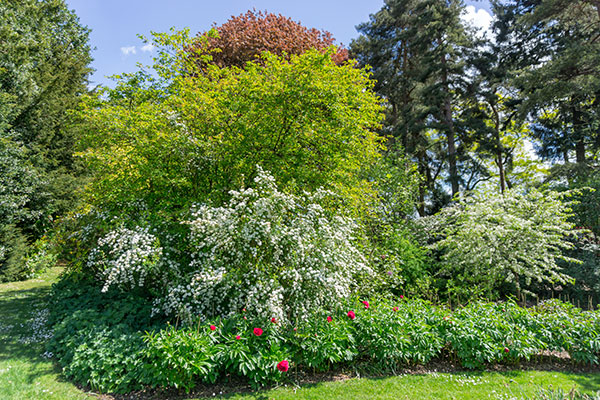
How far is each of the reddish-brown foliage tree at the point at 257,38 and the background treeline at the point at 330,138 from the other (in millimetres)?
62

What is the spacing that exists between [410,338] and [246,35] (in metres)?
9.74

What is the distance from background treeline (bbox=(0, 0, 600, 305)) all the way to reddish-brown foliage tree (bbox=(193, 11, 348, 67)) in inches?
2.4

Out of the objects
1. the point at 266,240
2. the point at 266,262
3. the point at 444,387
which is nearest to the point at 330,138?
the point at 266,240

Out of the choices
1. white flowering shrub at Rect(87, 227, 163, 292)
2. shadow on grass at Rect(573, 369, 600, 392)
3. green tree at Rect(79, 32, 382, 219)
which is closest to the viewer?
shadow on grass at Rect(573, 369, 600, 392)

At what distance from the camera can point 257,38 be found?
999cm

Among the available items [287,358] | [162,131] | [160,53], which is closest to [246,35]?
[160,53]

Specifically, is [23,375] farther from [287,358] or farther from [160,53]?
[160,53]

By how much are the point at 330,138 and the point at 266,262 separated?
263 cm

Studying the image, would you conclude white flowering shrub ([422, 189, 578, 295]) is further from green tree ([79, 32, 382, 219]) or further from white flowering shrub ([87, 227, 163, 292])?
white flowering shrub ([87, 227, 163, 292])

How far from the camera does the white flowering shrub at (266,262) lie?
166 inches

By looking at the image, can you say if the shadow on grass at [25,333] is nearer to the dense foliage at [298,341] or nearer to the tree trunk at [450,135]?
the dense foliage at [298,341]

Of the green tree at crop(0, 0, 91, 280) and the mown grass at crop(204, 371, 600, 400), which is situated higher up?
the green tree at crop(0, 0, 91, 280)

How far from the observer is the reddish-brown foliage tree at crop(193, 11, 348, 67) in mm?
10062

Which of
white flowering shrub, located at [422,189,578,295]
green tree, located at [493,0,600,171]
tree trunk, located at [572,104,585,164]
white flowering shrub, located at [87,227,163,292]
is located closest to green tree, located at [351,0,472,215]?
green tree, located at [493,0,600,171]
